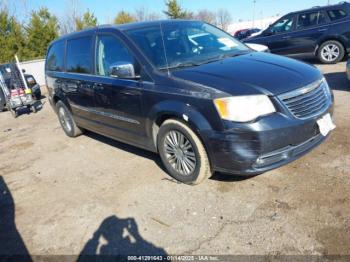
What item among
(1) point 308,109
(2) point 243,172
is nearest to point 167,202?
(2) point 243,172

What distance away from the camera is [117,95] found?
420cm

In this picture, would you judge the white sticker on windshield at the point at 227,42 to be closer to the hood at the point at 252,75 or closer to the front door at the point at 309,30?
the hood at the point at 252,75

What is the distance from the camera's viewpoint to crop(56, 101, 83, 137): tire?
241 inches

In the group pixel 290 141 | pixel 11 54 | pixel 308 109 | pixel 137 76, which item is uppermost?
pixel 137 76

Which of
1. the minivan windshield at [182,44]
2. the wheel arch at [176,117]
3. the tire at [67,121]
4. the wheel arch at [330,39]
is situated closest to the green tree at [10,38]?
the tire at [67,121]

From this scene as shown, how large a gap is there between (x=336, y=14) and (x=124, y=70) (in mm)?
8176

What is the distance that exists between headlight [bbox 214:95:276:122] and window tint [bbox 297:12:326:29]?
8016 mm

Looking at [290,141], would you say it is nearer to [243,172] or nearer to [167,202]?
[243,172]

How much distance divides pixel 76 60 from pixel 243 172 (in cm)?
339

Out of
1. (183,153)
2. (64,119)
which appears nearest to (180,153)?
(183,153)

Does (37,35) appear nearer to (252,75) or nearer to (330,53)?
(330,53)

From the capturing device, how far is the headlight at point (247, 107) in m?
3.06

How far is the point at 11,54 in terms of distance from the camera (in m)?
20.4

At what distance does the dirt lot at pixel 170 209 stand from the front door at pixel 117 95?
533 millimetres
